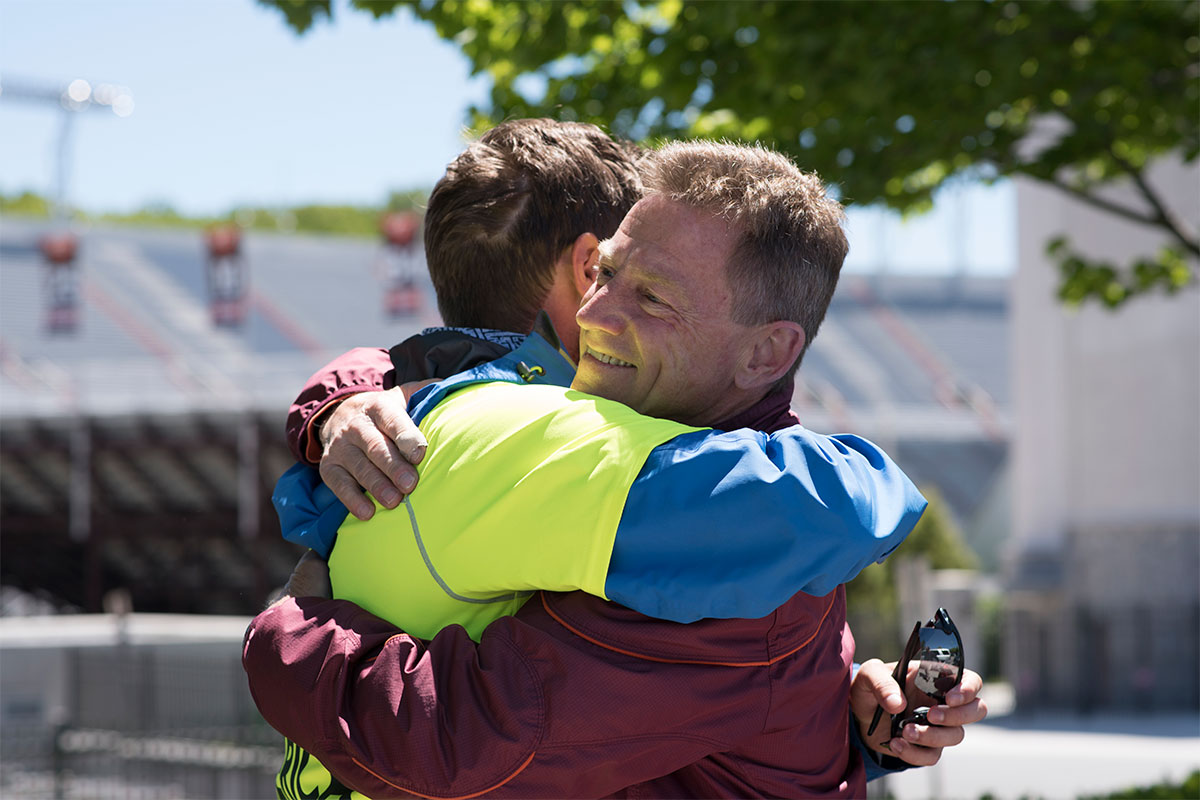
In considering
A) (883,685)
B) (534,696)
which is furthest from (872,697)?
(534,696)

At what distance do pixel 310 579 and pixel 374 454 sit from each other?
0.89 ft

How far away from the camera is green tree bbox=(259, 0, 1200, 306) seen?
4.96 metres

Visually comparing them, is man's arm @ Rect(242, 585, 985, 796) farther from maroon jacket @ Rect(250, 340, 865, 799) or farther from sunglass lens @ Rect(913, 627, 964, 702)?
sunglass lens @ Rect(913, 627, 964, 702)

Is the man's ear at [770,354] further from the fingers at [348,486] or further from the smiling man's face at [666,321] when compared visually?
the fingers at [348,486]

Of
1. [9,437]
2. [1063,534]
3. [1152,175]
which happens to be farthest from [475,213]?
[9,437]

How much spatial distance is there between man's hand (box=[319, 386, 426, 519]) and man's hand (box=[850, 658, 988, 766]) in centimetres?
74

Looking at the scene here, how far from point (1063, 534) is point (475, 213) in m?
16.3

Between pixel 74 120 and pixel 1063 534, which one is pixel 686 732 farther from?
pixel 74 120

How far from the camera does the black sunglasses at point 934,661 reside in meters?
1.73

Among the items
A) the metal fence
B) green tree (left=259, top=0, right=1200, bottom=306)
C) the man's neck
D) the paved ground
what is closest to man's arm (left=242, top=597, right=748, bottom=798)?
the man's neck

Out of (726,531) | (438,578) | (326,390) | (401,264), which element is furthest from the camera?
(401,264)

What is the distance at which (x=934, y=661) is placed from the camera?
174cm

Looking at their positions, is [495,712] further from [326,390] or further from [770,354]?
[326,390]

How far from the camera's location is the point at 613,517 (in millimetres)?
1406
